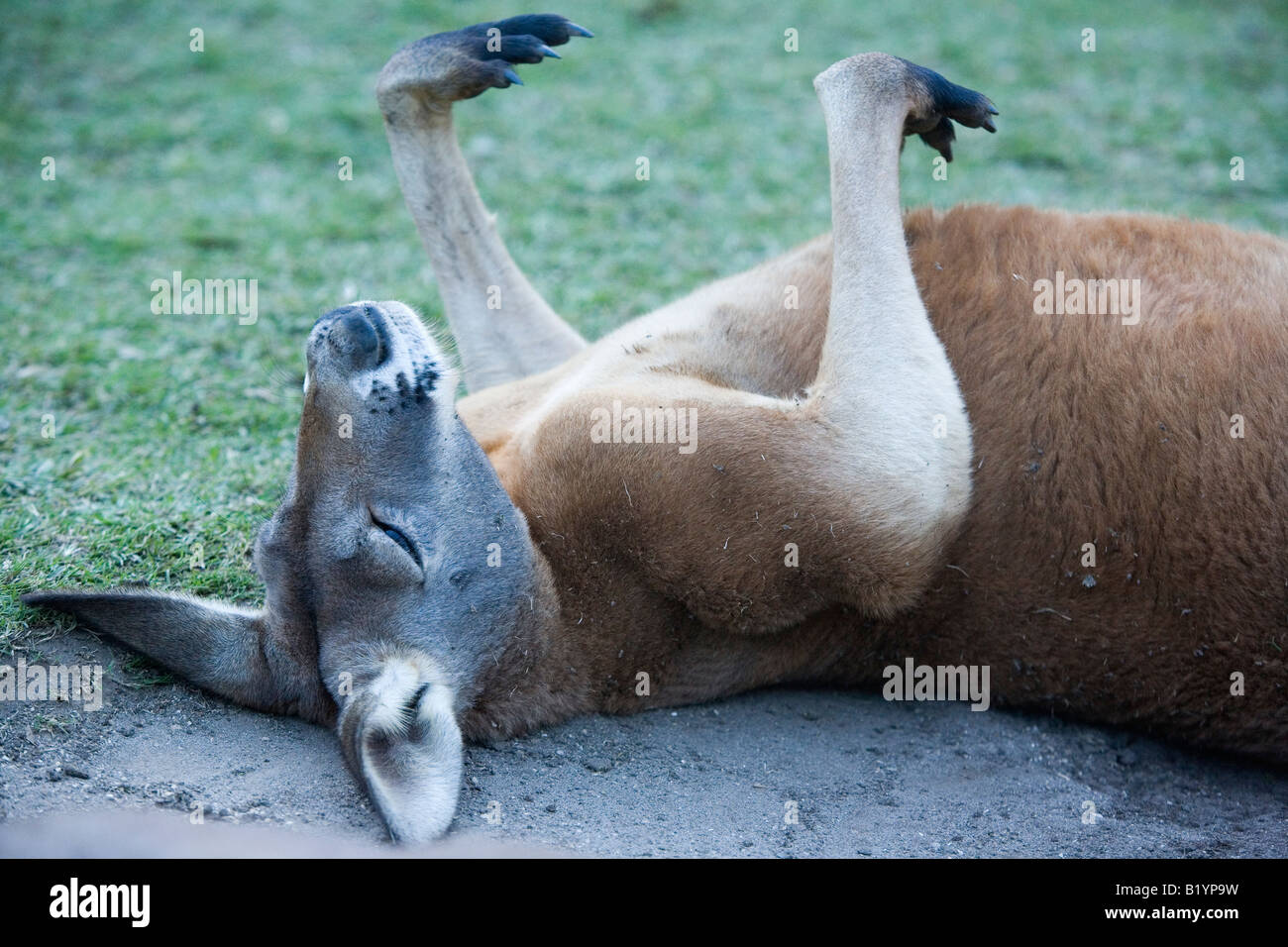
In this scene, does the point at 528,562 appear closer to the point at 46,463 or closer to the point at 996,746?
the point at 996,746

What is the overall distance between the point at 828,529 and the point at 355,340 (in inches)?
58.5

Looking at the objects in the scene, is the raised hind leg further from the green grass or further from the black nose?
the black nose

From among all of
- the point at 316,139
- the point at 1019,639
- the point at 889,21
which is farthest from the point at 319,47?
the point at 1019,639

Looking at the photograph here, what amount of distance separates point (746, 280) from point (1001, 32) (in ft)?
22.5

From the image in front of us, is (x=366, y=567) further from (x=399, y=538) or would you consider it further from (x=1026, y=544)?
(x=1026, y=544)

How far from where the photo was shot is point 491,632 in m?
3.46

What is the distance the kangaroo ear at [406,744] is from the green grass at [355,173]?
46.5 inches

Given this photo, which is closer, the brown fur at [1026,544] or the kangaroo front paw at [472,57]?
the brown fur at [1026,544]

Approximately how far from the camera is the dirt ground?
316 cm

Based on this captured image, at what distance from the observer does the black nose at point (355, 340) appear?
11.3 feet

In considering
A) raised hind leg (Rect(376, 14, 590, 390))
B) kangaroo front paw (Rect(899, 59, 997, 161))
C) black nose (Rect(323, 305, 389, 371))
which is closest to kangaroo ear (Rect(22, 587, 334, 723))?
black nose (Rect(323, 305, 389, 371))

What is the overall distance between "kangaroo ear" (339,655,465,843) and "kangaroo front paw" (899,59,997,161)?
8.26 feet

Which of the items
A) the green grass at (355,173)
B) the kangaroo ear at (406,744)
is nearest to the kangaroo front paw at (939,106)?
the green grass at (355,173)

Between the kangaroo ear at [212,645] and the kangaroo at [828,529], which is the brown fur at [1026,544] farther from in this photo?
the kangaroo ear at [212,645]
